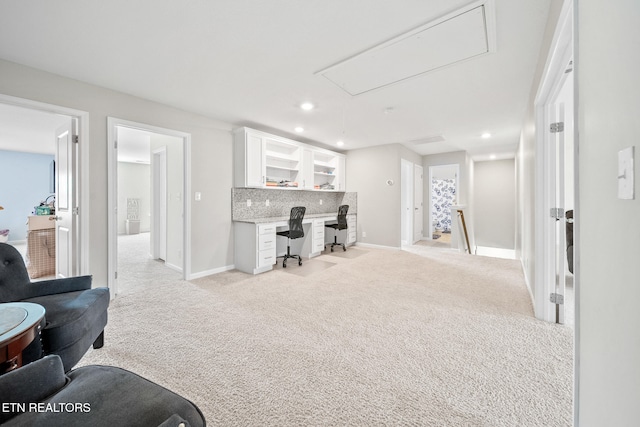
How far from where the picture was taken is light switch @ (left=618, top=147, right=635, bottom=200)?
0.64 metres

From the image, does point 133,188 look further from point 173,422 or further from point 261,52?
point 173,422

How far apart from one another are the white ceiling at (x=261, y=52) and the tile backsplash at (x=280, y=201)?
1333 mm

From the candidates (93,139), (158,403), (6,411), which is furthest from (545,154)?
(93,139)

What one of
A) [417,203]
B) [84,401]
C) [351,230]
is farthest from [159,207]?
[417,203]

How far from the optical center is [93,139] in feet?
9.50

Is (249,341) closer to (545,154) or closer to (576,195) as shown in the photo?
(576,195)

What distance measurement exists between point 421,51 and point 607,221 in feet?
6.61

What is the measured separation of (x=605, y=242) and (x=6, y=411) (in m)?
2.01

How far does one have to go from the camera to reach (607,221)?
80 centimetres

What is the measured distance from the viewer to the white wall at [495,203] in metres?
7.70

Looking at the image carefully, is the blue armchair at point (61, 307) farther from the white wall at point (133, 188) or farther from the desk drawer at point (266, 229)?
the white wall at point (133, 188)

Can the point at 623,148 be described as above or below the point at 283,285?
above

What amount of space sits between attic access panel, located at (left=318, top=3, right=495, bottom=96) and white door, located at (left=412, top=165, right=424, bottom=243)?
4.68m

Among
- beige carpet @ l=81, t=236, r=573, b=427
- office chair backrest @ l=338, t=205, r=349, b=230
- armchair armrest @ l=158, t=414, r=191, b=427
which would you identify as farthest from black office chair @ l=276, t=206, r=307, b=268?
armchair armrest @ l=158, t=414, r=191, b=427
